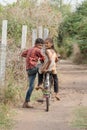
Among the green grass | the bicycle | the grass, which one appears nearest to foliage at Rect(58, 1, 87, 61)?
the bicycle

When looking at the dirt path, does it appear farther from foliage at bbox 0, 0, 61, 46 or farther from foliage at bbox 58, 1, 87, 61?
foliage at bbox 58, 1, 87, 61

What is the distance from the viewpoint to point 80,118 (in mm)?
11398

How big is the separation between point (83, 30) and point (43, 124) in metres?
29.4

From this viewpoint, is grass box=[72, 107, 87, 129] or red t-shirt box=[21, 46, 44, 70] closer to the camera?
grass box=[72, 107, 87, 129]

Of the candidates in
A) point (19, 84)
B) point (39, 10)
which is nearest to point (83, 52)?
point (39, 10)

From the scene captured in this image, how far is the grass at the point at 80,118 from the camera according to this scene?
34.7 feet

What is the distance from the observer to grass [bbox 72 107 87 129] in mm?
10577

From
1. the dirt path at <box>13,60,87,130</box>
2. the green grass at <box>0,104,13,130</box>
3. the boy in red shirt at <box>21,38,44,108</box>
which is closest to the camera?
the green grass at <box>0,104,13,130</box>

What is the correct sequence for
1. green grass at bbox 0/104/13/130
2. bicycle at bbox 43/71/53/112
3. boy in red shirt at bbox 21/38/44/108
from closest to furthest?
green grass at bbox 0/104/13/130, bicycle at bbox 43/71/53/112, boy in red shirt at bbox 21/38/44/108

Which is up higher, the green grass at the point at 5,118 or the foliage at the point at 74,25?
the foliage at the point at 74,25

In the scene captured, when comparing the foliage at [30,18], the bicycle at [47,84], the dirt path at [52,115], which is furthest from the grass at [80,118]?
the foliage at [30,18]

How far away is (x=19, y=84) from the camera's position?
1480cm

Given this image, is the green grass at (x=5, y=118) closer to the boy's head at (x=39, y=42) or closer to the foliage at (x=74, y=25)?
the boy's head at (x=39, y=42)

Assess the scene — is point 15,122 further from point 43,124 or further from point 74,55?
point 74,55
